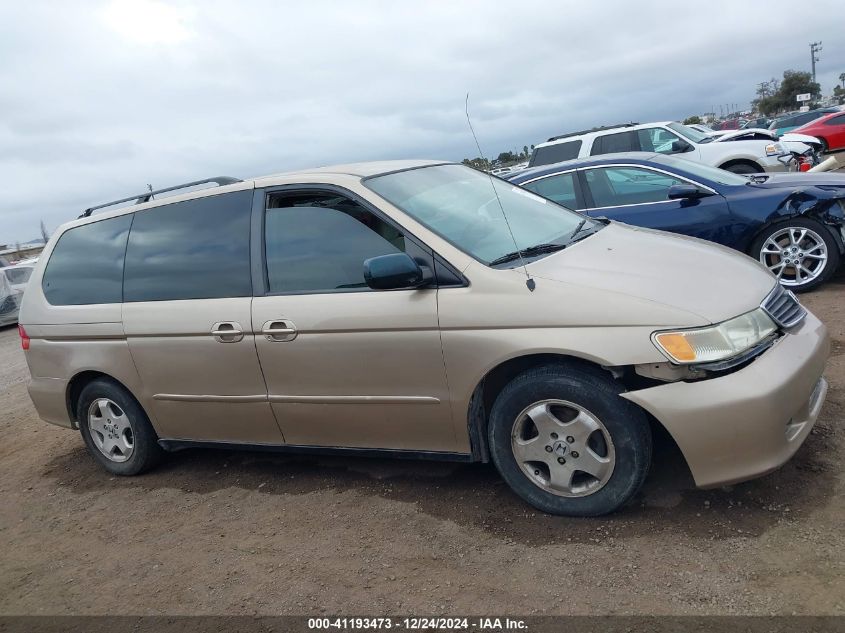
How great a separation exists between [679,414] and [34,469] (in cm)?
499

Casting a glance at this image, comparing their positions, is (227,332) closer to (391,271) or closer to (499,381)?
(391,271)

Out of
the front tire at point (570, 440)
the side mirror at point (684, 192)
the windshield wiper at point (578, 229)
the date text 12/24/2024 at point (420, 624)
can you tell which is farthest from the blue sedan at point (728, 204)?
the date text 12/24/2024 at point (420, 624)

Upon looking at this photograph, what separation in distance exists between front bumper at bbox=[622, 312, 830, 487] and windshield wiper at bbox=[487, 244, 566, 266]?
917 millimetres

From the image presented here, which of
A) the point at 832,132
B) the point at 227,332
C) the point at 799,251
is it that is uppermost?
the point at 832,132

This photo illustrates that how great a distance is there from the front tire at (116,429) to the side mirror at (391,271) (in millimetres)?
2278

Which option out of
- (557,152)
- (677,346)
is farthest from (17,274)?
(677,346)

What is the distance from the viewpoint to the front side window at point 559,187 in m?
7.27

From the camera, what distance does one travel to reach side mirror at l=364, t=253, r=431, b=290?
10.9ft

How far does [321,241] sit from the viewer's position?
3.82 metres

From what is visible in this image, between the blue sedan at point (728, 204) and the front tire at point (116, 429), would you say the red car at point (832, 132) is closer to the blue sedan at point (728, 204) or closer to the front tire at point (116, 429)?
the blue sedan at point (728, 204)

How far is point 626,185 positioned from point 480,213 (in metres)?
3.66

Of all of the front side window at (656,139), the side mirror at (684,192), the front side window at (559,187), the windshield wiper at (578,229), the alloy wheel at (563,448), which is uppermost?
the front side window at (656,139)

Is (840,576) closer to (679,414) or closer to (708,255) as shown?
(679,414)

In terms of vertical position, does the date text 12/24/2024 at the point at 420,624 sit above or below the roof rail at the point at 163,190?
below
